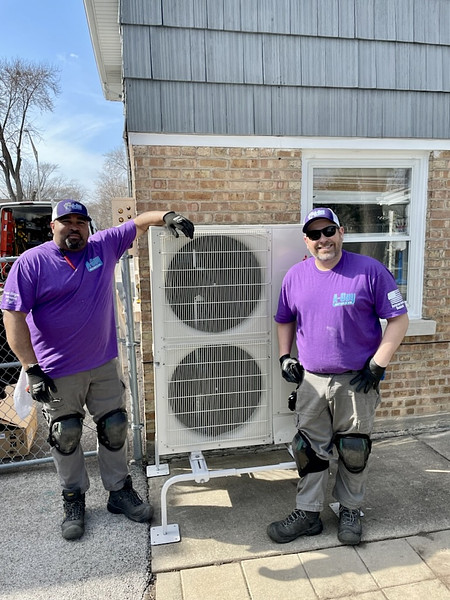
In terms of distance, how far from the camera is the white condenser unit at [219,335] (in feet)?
8.58

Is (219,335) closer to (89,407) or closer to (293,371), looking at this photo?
(293,371)

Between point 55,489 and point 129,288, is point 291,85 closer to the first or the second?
point 129,288

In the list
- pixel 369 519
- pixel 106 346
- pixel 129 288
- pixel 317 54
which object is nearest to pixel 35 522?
pixel 106 346

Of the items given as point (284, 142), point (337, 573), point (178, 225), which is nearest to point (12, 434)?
point (178, 225)

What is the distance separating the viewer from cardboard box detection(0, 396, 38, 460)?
3.30m

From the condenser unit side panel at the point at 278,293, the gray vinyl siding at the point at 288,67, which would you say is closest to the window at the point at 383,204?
the gray vinyl siding at the point at 288,67

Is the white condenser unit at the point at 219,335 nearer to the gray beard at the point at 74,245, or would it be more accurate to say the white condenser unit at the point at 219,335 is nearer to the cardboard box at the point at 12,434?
the gray beard at the point at 74,245

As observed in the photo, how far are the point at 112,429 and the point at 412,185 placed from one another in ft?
9.79

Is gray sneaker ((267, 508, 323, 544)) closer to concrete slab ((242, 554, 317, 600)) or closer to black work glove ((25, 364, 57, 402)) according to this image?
concrete slab ((242, 554, 317, 600))

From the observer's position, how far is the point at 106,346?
267cm

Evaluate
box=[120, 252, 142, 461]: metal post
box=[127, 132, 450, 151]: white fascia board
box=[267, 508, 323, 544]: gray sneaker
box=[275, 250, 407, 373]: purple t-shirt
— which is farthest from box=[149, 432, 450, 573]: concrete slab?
box=[127, 132, 450, 151]: white fascia board

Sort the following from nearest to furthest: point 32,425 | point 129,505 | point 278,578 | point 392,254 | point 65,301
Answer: point 278,578, point 65,301, point 129,505, point 32,425, point 392,254

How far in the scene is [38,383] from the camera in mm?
2410

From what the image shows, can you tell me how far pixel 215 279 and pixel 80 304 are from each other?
79cm
